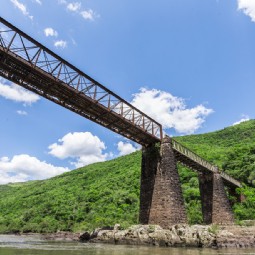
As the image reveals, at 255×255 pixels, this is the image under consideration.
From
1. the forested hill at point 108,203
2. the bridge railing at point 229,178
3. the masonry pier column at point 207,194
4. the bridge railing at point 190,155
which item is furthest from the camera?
the forested hill at point 108,203

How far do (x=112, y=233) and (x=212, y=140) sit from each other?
3405 inches

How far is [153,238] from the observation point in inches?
974

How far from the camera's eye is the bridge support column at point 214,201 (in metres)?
37.9

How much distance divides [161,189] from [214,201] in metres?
13.2

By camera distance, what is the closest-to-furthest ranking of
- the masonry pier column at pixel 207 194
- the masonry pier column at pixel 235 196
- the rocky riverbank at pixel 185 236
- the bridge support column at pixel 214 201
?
the rocky riverbank at pixel 185 236, the bridge support column at pixel 214 201, the masonry pier column at pixel 207 194, the masonry pier column at pixel 235 196

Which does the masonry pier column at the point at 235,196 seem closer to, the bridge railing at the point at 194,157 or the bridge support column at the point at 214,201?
the bridge railing at the point at 194,157

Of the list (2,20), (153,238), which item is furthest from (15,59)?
(153,238)

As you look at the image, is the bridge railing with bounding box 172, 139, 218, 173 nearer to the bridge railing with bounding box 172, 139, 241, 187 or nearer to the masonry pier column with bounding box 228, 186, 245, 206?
the bridge railing with bounding box 172, 139, 241, 187

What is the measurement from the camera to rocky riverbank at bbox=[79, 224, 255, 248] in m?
23.3

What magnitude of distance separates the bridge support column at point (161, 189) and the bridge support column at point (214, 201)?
11.3 m

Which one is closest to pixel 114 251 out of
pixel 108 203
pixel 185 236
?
pixel 185 236

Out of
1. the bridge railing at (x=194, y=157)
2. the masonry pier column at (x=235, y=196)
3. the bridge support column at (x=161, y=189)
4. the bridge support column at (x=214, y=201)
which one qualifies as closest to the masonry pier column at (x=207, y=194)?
the bridge support column at (x=214, y=201)

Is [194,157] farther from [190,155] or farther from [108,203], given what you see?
[108,203]

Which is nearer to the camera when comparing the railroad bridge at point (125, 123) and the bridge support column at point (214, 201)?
the railroad bridge at point (125, 123)
